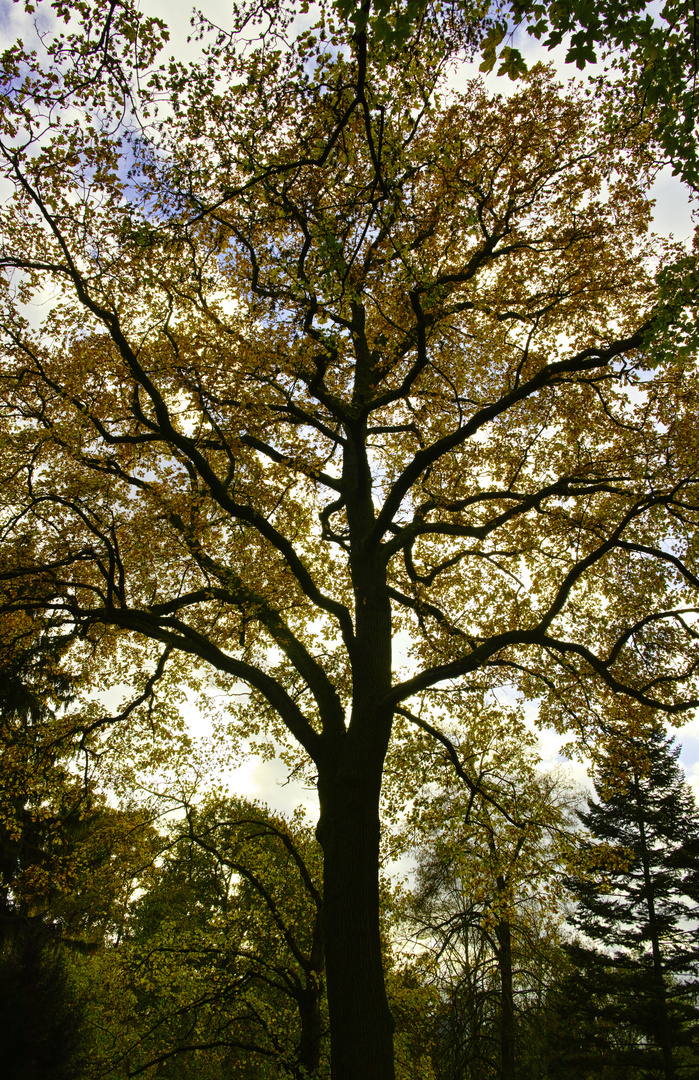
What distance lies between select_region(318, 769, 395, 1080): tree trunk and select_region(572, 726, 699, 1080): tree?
1446cm

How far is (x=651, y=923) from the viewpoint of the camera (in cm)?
2095

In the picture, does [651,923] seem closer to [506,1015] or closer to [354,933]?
[506,1015]

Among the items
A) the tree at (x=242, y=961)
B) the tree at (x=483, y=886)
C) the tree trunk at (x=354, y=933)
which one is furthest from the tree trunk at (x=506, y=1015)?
the tree trunk at (x=354, y=933)

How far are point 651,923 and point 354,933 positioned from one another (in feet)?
66.2

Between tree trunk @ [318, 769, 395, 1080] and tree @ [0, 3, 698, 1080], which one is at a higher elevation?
tree @ [0, 3, 698, 1080]

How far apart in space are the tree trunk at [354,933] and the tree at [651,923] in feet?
47.4

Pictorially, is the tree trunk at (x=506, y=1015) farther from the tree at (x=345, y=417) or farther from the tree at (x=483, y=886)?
the tree at (x=345, y=417)

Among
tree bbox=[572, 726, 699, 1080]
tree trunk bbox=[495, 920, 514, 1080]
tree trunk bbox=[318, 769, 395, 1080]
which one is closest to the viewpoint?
tree trunk bbox=[318, 769, 395, 1080]

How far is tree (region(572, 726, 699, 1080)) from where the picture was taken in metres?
19.2

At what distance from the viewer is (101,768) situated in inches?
364

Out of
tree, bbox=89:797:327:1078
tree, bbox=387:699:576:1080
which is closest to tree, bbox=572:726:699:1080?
tree, bbox=387:699:576:1080

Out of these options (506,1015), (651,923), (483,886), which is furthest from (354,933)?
(651,923)

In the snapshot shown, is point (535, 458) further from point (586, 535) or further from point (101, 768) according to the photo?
point (101, 768)

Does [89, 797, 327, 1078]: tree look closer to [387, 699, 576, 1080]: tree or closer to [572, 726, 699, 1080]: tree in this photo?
[387, 699, 576, 1080]: tree
